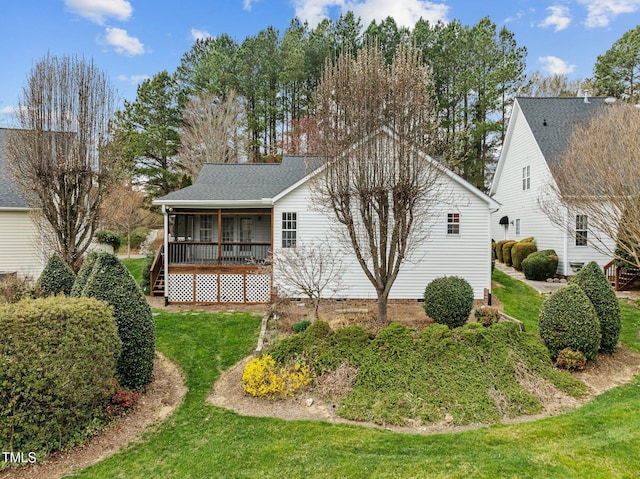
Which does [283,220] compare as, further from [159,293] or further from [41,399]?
[41,399]

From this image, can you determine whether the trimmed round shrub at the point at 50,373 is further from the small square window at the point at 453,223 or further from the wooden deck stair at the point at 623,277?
the wooden deck stair at the point at 623,277

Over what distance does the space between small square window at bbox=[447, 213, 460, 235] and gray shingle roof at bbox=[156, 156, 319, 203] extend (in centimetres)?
512

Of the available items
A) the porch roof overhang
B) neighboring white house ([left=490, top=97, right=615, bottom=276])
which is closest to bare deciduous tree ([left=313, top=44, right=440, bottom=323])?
the porch roof overhang

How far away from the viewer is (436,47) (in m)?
26.2

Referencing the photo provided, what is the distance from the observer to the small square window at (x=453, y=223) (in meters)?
11.7

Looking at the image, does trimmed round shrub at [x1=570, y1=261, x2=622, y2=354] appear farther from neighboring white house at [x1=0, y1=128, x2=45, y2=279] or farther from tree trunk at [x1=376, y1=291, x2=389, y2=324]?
neighboring white house at [x1=0, y1=128, x2=45, y2=279]

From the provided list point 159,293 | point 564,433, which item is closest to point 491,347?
point 564,433

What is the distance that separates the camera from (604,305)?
7184mm

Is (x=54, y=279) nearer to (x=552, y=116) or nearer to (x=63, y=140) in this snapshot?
(x=63, y=140)

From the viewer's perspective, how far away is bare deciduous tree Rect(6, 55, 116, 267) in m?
9.14

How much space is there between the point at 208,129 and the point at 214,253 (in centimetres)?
1595

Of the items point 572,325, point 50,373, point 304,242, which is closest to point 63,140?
point 304,242

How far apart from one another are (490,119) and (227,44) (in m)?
21.6

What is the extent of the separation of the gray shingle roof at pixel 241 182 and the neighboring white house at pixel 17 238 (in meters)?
6.74
